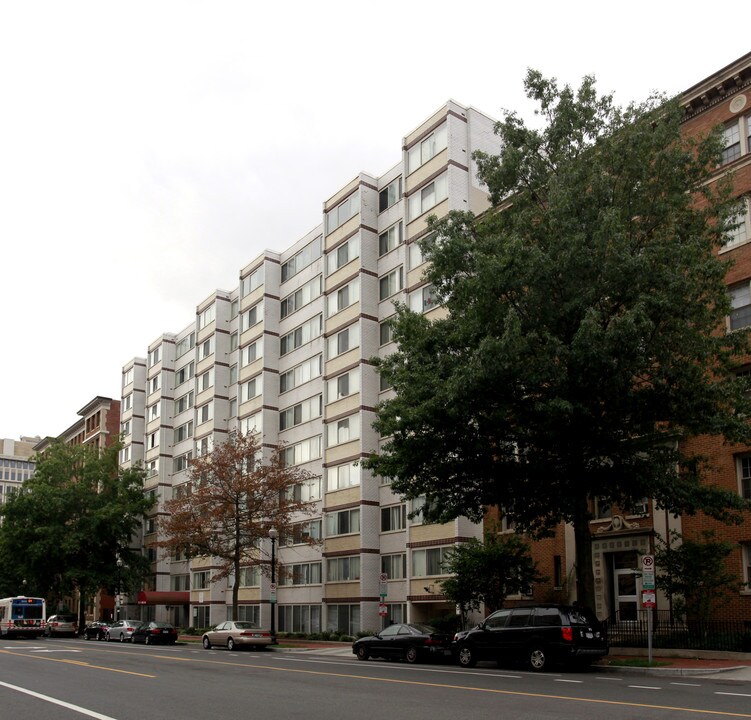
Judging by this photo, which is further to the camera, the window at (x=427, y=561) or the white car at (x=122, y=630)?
the white car at (x=122, y=630)

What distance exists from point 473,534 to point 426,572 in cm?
324

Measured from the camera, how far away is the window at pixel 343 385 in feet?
159

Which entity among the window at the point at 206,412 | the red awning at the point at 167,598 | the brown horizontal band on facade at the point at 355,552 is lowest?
the red awning at the point at 167,598

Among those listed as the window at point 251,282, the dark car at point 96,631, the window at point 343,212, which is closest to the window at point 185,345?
the window at point 251,282

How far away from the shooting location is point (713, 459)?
27500 millimetres

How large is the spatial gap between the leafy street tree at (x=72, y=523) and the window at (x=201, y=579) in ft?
19.2

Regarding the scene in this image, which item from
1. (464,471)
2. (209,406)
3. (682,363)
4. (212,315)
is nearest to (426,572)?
(464,471)

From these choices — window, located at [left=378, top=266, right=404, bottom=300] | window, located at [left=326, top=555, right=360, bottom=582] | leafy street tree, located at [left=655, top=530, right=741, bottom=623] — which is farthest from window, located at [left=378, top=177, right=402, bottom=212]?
leafy street tree, located at [left=655, top=530, right=741, bottom=623]

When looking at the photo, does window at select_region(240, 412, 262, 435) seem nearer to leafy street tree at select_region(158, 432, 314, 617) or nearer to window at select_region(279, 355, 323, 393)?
window at select_region(279, 355, 323, 393)

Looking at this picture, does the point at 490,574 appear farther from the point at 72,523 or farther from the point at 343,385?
the point at 72,523

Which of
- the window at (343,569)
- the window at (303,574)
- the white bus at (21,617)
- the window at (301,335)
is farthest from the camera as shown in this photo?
the white bus at (21,617)

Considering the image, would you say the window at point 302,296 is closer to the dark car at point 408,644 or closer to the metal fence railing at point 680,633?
the dark car at point 408,644

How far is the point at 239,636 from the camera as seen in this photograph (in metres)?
37.7

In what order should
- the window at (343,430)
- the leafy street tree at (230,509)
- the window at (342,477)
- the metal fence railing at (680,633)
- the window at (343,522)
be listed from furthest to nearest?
the window at (343,430)
the window at (342,477)
the window at (343,522)
the leafy street tree at (230,509)
the metal fence railing at (680,633)
